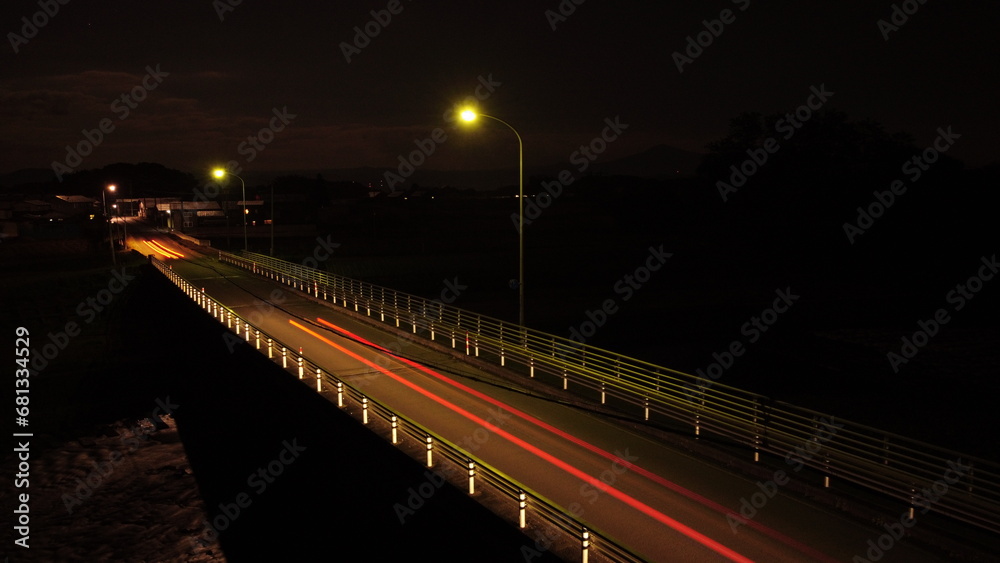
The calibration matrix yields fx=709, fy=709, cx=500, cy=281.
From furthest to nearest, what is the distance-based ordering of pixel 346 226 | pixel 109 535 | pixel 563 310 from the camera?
pixel 346 226 < pixel 563 310 < pixel 109 535

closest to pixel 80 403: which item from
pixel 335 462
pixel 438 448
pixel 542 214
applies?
pixel 335 462

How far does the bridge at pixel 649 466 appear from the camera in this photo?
8.48 meters

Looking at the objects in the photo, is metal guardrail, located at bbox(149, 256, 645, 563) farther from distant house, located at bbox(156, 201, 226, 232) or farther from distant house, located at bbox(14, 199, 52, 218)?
distant house, located at bbox(14, 199, 52, 218)

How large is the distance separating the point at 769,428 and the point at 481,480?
453 centimetres

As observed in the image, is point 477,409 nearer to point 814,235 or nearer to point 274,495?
point 274,495

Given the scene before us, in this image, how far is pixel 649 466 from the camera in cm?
1135

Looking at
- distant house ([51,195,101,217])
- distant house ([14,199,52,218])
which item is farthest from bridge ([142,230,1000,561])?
distant house ([51,195,101,217])

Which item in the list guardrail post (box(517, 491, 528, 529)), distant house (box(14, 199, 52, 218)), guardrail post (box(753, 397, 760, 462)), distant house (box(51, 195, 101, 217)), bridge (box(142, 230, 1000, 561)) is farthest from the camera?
distant house (box(51, 195, 101, 217))

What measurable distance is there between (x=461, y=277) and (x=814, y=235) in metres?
28.3

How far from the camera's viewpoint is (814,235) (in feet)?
186

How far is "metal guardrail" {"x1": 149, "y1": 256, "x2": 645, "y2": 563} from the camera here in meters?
7.76

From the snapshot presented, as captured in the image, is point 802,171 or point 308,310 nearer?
point 308,310

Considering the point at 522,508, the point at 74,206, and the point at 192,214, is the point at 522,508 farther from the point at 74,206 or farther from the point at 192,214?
the point at 74,206

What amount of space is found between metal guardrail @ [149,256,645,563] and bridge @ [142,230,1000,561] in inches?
1.2
